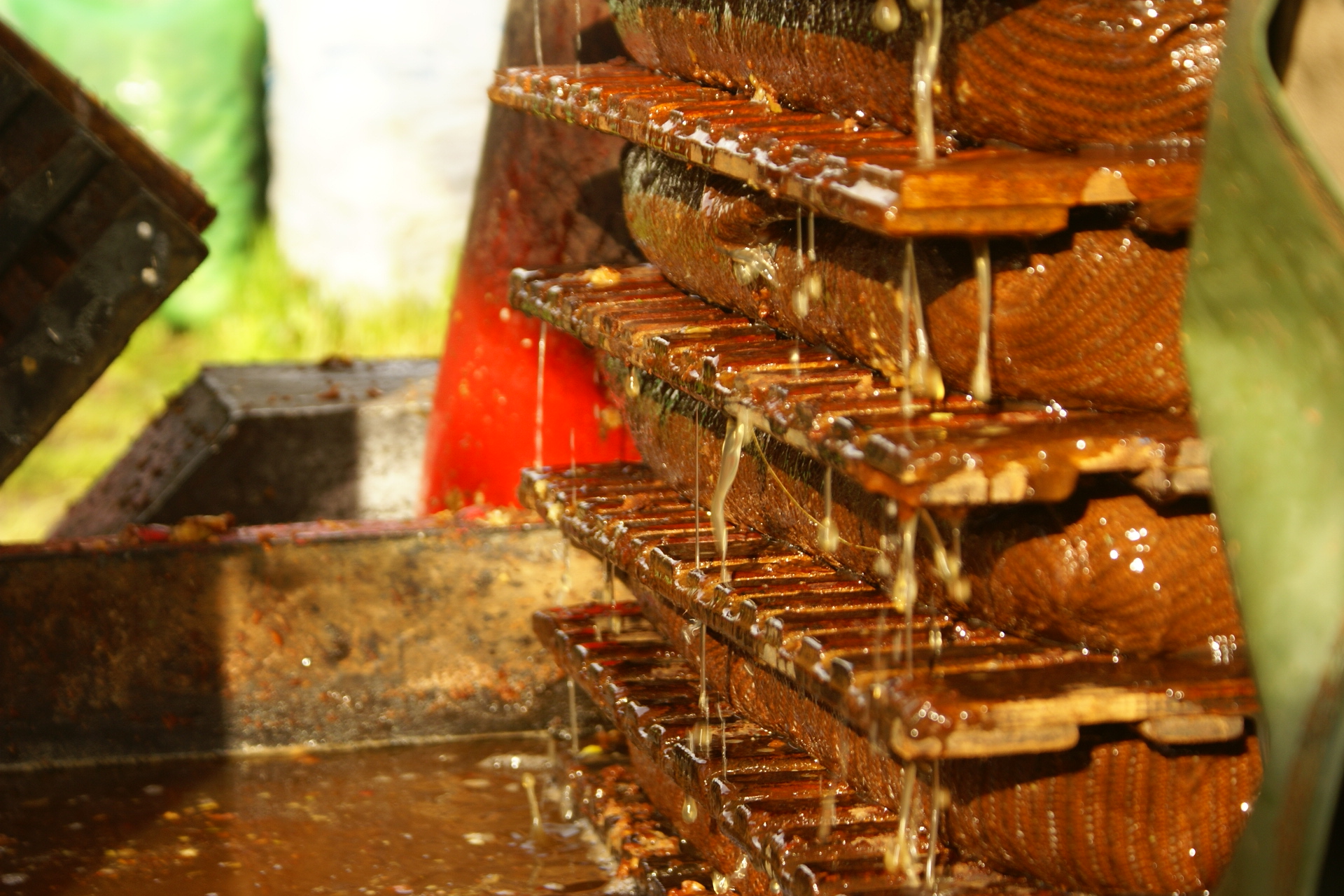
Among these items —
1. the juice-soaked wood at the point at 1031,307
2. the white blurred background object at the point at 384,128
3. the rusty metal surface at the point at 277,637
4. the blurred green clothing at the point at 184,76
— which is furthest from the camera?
the blurred green clothing at the point at 184,76

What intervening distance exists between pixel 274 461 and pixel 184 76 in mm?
4674

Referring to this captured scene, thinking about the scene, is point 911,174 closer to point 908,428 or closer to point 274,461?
point 908,428

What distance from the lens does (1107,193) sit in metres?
1.99

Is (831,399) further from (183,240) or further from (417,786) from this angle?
(183,240)

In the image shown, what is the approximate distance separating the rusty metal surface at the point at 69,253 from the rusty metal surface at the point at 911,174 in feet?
6.39

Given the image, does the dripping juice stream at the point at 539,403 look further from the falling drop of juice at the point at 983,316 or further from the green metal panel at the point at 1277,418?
the green metal panel at the point at 1277,418

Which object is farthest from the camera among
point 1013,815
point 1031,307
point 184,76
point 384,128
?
point 184,76

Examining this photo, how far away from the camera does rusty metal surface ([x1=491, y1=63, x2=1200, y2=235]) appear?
1962mm

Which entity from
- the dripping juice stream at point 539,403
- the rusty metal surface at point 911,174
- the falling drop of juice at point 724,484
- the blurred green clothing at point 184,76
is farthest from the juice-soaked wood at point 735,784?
the blurred green clothing at point 184,76

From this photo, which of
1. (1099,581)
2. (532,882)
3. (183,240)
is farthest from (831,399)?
(183,240)

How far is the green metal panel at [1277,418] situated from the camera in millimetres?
1606

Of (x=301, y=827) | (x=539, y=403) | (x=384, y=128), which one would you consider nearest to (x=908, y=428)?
(x=301, y=827)

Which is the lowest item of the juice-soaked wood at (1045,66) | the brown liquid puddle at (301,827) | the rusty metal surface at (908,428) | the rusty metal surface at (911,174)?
the brown liquid puddle at (301,827)

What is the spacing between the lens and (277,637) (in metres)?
4.19
